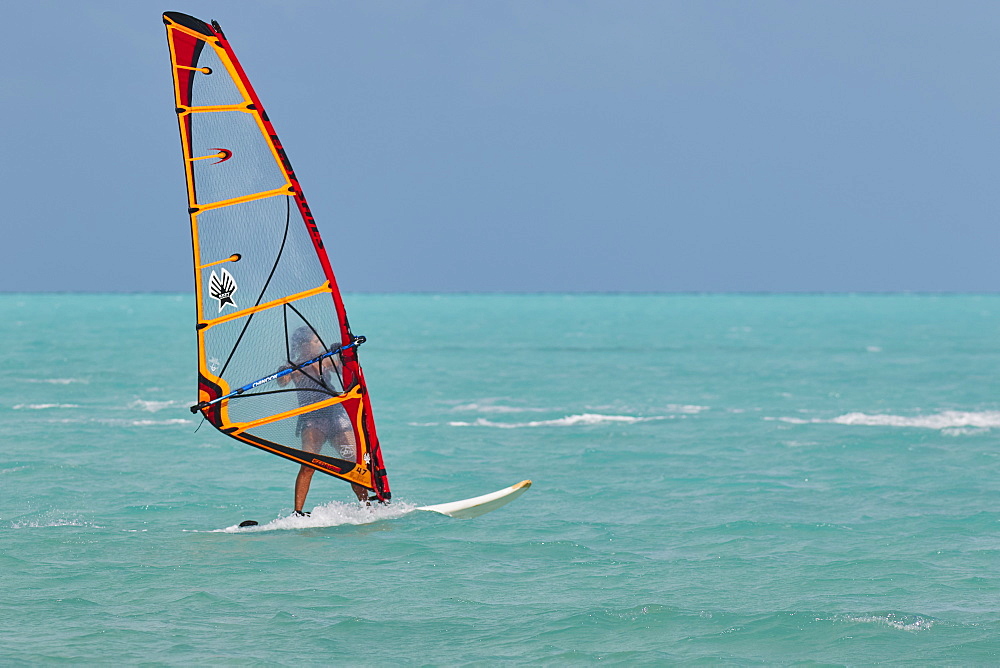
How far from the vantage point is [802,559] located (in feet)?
44.8

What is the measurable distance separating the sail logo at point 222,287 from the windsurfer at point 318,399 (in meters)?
1.01

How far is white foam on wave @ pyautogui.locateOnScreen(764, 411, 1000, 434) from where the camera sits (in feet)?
90.2

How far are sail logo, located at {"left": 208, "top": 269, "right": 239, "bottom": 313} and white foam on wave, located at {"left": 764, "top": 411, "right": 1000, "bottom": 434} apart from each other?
58.8ft

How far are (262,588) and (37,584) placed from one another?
2.23 meters

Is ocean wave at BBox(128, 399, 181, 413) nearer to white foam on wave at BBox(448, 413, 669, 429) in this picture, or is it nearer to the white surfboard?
white foam on wave at BBox(448, 413, 669, 429)

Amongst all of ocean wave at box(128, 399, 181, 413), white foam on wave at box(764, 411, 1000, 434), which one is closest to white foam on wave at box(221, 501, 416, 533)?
white foam on wave at box(764, 411, 1000, 434)

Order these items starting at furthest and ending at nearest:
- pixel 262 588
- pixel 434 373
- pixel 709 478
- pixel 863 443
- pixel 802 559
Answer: pixel 434 373 < pixel 863 443 < pixel 709 478 < pixel 802 559 < pixel 262 588

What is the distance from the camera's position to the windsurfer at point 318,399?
14.2 metres

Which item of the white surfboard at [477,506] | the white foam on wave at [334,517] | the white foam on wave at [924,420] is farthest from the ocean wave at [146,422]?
the white foam on wave at [924,420]

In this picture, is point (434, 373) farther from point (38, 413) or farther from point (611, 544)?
point (611, 544)

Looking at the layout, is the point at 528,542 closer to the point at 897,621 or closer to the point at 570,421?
the point at 897,621

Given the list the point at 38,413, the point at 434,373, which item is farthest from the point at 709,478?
the point at 434,373

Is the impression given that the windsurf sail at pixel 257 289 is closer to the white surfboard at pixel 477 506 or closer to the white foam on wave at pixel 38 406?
the white surfboard at pixel 477 506

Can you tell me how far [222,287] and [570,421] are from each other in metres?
16.1
